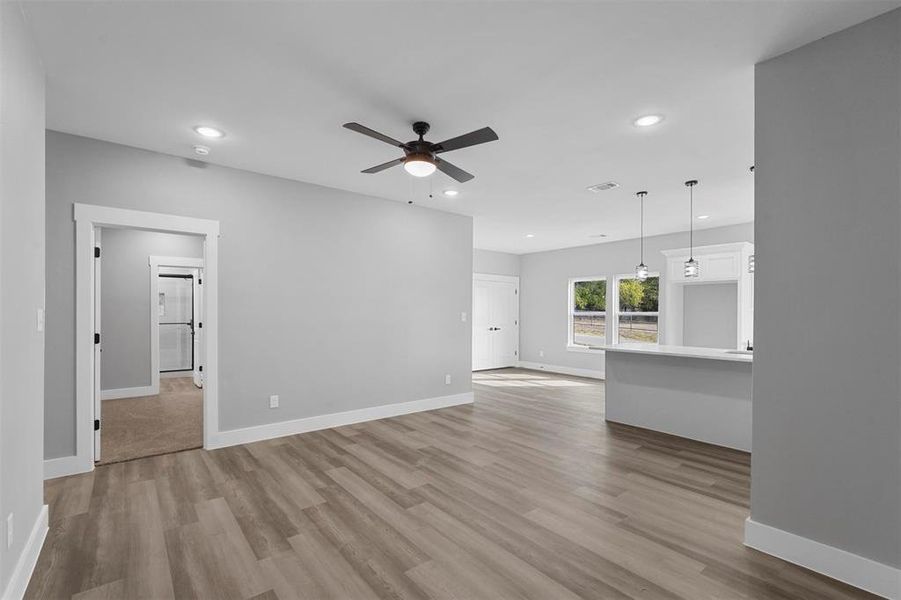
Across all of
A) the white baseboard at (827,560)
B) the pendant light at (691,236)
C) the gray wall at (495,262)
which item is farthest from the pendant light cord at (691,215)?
the gray wall at (495,262)

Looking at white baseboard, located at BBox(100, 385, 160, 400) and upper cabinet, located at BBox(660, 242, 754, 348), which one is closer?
upper cabinet, located at BBox(660, 242, 754, 348)

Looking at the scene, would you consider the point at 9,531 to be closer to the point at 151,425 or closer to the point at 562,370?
the point at 151,425

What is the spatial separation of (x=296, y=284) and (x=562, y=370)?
20.8 ft

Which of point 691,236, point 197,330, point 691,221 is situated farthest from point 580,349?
point 197,330

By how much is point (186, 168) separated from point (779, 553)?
17.1 ft

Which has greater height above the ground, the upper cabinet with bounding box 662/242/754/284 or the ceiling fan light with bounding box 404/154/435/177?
the ceiling fan light with bounding box 404/154/435/177

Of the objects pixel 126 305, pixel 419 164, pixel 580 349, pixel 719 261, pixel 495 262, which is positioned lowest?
pixel 580 349

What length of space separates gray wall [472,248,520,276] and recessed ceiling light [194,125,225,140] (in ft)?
19.9

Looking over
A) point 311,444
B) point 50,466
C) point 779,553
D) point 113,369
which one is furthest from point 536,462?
point 113,369

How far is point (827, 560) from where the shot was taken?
6.89 ft

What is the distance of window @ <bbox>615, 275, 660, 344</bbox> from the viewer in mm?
7828

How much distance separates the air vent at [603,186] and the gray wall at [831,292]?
7.34ft

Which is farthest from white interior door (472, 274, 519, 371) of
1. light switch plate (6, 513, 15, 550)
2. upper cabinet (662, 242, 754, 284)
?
light switch plate (6, 513, 15, 550)

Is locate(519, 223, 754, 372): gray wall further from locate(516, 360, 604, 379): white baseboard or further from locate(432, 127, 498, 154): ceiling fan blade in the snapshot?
locate(432, 127, 498, 154): ceiling fan blade
